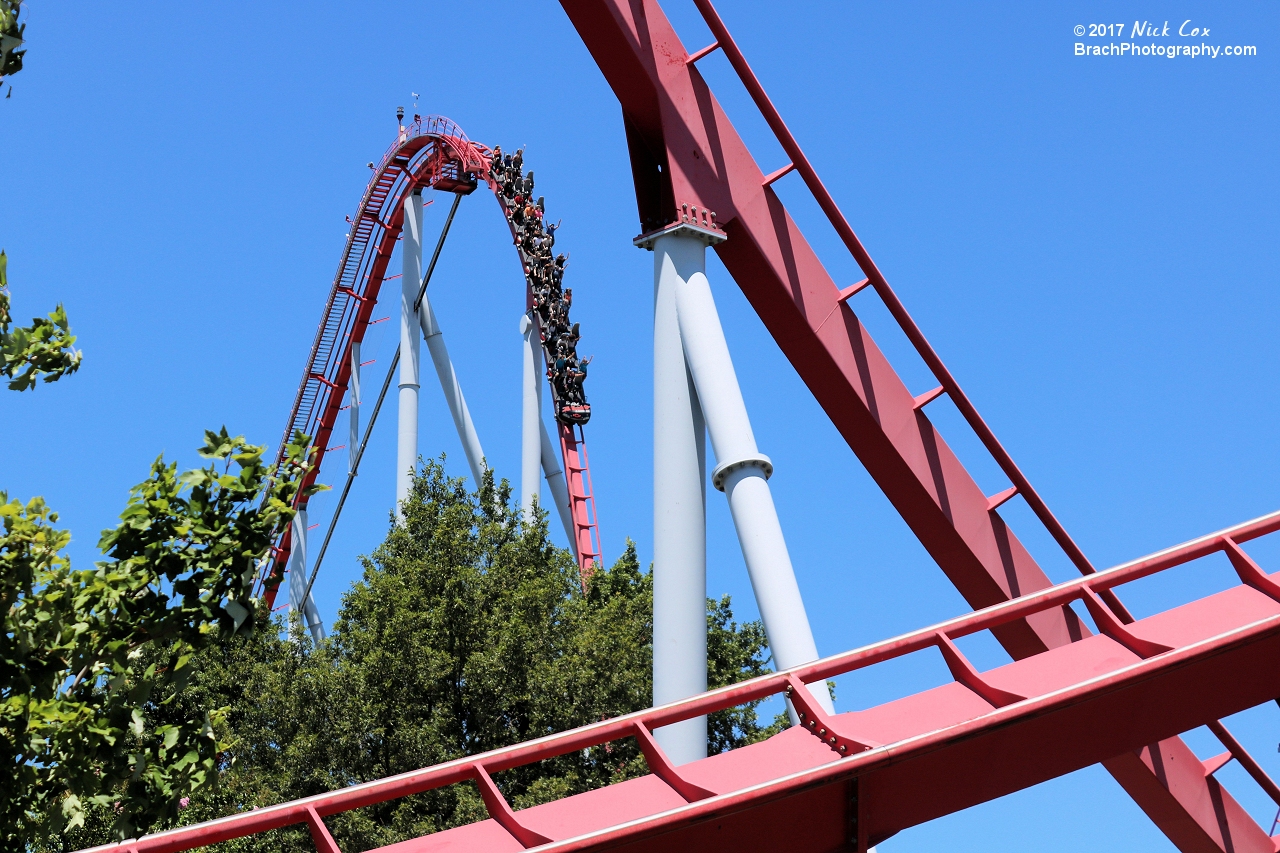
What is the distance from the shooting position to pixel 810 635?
7.47 m

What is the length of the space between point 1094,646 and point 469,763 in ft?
8.93

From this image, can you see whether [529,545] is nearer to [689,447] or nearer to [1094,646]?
[689,447]

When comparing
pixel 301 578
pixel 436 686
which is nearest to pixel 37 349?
pixel 436 686

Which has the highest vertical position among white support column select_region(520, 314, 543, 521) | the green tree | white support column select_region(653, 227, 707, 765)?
white support column select_region(520, 314, 543, 521)

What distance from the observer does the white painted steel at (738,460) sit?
7.47 meters

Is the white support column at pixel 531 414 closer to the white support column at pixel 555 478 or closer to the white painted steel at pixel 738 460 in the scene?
the white support column at pixel 555 478

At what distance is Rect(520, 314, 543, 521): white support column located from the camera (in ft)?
63.1

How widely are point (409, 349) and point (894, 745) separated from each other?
50.6 ft

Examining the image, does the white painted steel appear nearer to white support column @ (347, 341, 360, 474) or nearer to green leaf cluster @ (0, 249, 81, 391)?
green leaf cluster @ (0, 249, 81, 391)

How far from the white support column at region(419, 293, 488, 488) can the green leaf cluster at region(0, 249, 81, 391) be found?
14.2 m

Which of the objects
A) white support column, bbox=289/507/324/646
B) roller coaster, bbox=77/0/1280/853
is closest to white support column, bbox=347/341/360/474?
white support column, bbox=289/507/324/646

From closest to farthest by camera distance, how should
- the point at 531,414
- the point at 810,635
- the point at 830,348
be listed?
the point at 810,635
the point at 830,348
the point at 531,414

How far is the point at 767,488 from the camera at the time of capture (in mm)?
7879

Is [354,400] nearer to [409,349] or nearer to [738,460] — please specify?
[409,349]
